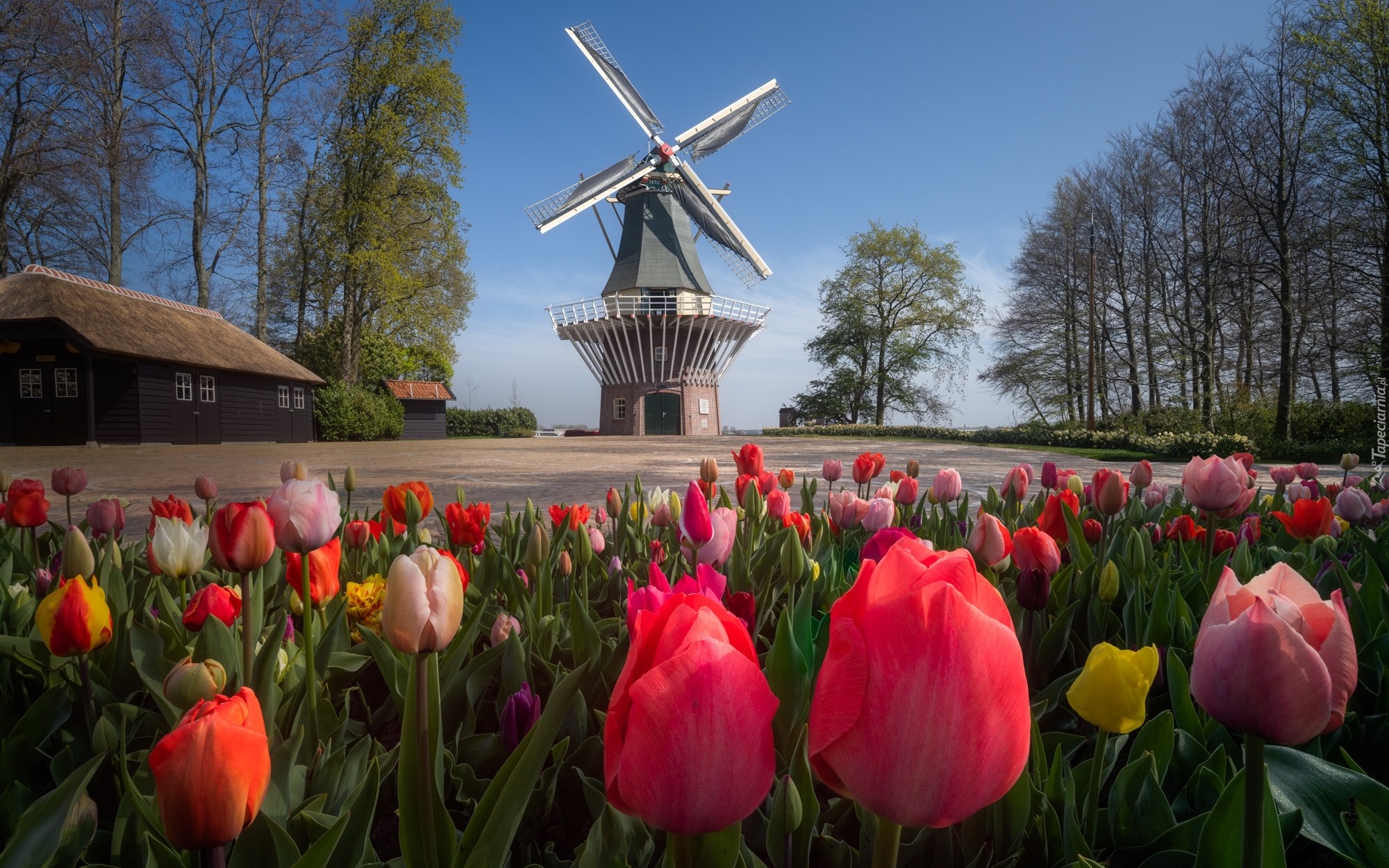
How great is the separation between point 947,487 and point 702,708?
2.02 metres

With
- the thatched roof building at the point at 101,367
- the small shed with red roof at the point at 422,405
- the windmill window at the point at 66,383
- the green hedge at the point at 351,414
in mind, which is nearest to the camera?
the thatched roof building at the point at 101,367

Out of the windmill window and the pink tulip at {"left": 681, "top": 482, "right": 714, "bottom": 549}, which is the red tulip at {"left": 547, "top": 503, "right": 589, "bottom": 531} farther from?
the windmill window

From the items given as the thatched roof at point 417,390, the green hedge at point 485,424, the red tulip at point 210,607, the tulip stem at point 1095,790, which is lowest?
the tulip stem at point 1095,790

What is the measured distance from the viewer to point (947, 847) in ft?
2.37

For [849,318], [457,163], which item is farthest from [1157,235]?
[457,163]

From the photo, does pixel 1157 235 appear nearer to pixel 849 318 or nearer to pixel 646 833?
pixel 849 318

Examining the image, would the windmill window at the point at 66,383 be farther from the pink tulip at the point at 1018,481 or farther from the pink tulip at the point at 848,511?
the pink tulip at the point at 1018,481

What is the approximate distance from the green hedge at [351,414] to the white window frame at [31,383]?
24.5 feet

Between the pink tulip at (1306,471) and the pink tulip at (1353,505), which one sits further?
the pink tulip at (1306,471)

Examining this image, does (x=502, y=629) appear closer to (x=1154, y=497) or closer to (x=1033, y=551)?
(x=1033, y=551)

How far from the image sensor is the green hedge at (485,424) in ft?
111

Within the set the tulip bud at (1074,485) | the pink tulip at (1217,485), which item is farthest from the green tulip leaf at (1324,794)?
the tulip bud at (1074,485)

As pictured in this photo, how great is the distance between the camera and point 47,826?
0.63 metres

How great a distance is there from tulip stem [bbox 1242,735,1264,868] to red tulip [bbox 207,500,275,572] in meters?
1.04
